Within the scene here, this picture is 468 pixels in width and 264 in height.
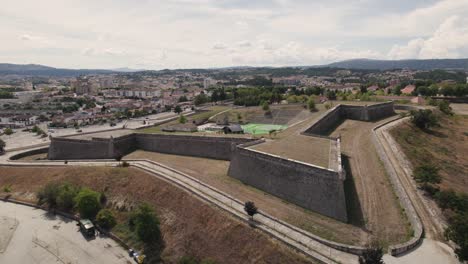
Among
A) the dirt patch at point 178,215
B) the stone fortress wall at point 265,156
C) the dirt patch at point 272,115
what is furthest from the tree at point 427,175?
the dirt patch at point 272,115

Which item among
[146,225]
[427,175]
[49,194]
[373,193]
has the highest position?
A: [427,175]

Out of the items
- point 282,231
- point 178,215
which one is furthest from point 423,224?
point 178,215

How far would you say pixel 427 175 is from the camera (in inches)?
742

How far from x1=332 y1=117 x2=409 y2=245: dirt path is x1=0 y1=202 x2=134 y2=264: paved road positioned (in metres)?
13.7

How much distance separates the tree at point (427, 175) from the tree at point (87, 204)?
70.4 ft

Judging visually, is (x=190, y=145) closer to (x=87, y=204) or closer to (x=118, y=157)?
(x=118, y=157)

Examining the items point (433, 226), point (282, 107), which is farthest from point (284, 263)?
point (282, 107)

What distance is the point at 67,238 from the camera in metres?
20.2

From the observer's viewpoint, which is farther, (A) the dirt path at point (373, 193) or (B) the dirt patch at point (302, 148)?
(B) the dirt patch at point (302, 148)

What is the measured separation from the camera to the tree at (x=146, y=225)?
1817 cm

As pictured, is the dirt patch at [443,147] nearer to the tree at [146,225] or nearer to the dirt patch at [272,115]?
the dirt patch at [272,115]

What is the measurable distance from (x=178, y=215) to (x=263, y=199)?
5.51 meters

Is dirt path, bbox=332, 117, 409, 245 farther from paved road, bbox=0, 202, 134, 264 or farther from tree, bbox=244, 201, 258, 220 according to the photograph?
paved road, bbox=0, 202, 134, 264

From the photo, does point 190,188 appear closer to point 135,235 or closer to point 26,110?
point 135,235
